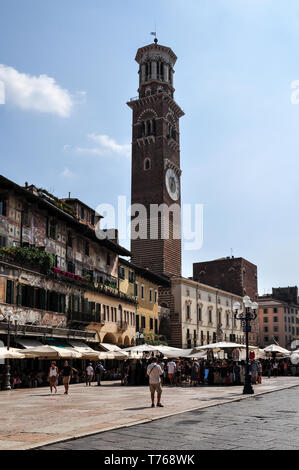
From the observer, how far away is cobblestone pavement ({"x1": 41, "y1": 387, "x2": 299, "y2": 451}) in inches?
394

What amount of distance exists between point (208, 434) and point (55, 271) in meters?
25.1

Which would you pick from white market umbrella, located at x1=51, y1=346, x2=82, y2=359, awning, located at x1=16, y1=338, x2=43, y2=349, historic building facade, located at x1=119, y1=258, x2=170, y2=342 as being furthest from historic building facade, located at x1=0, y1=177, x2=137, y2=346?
white market umbrella, located at x1=51, y1=346, x2=82, y2=359

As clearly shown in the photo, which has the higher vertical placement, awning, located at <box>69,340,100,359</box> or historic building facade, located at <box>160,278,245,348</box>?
historic building facade, located at <box>160,278,245,348</box>

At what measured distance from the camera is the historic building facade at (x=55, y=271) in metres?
31.1

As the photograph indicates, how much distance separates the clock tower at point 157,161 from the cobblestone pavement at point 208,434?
178 ft

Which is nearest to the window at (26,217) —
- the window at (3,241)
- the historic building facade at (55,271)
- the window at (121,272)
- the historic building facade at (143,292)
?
the historic building facade at (55,271)

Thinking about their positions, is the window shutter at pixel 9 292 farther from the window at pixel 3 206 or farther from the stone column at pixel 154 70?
the stone column at pixel 154 70

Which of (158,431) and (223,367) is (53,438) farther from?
(223,367)

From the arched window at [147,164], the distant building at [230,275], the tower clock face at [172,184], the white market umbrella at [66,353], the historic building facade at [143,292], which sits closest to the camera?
the white market umbrella at [66,353]

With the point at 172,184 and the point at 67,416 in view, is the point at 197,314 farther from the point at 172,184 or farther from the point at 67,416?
the point at 67,416

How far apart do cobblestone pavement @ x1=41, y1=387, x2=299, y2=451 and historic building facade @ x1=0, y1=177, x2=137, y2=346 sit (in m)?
17.2

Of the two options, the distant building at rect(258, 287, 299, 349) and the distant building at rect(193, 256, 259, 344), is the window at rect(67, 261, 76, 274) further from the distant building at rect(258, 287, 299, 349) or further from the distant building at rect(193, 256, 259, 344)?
the distant building at rect(258, 287, 299, 349)
